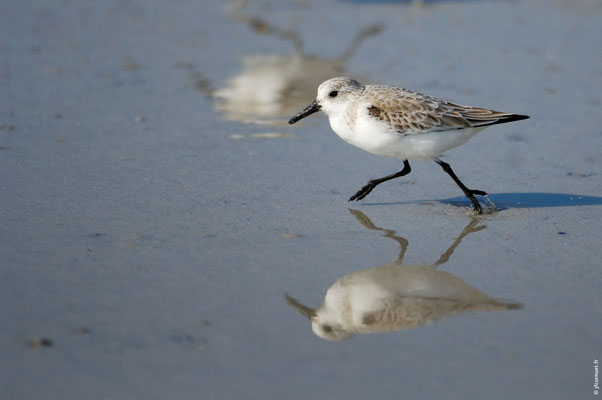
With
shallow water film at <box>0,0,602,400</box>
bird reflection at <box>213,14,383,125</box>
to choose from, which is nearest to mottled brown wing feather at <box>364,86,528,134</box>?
shallow water film at <box>0,0,602,400</box>

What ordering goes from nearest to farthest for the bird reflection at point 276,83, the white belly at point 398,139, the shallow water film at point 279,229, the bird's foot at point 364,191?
the shallow water film at point 279,229, the white belly at point 398,139, the bird's foot at point 364,191, the bird reflection at point 276,83

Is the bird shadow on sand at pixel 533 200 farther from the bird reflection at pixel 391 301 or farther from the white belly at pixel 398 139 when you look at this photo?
the bird reflection at pixel 391 301

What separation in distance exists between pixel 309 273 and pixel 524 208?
1.81m

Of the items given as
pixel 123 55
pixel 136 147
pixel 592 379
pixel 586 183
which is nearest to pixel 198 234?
pixel 136 147

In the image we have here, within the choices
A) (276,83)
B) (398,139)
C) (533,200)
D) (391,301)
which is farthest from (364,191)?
(276,83)

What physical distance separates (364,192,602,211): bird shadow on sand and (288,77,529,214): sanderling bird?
0.18 metres

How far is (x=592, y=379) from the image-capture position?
318cm

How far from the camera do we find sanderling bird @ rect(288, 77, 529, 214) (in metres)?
4.91

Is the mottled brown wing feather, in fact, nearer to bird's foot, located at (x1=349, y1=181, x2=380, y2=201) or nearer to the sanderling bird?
the sanderling bird

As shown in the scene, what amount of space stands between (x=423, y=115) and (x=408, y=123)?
13 centimetres

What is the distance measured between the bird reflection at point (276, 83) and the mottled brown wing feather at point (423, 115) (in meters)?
2.00

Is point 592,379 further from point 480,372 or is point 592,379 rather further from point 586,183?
point 586,183

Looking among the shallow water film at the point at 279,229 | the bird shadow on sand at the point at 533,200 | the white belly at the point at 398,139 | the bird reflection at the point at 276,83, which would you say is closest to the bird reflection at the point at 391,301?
the shallow water film at the point at 279,229

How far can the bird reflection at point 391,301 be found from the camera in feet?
11.7
